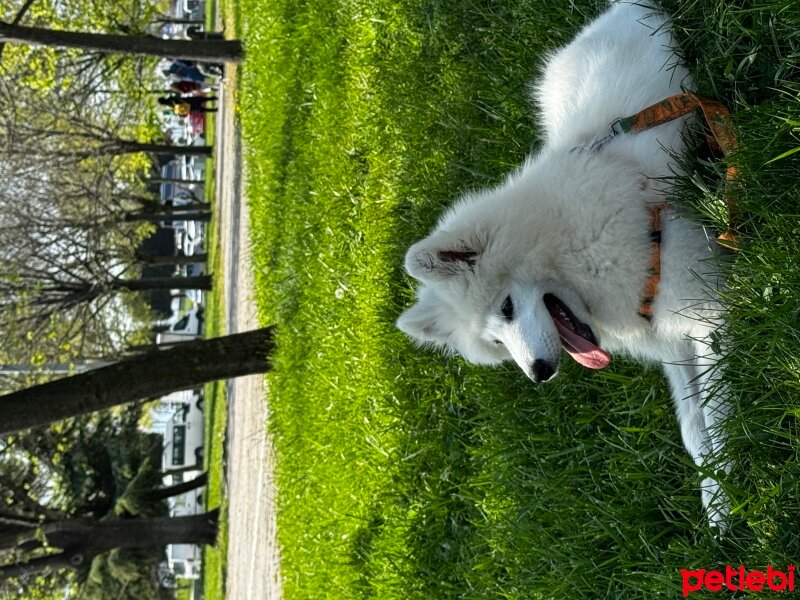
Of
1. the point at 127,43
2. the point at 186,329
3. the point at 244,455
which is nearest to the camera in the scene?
the point at 127,43

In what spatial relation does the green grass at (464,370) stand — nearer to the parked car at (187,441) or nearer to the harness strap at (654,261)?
the harness strap at (654,261)

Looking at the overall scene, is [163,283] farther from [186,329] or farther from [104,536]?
[186,329]

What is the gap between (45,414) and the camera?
7680 millimetres

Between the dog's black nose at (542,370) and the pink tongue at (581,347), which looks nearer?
the dog's black nose at (542,370)

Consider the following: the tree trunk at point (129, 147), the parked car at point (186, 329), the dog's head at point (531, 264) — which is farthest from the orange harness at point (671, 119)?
the parked car at point (186, 329)

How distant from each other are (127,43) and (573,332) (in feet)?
37.3

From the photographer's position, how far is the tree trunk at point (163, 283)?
21266mm

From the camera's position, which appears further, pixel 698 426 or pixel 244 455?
pixel 244 455

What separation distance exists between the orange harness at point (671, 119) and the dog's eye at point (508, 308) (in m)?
0.58

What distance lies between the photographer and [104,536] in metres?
18.5

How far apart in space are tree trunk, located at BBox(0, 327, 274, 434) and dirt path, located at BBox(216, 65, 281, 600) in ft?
3.84

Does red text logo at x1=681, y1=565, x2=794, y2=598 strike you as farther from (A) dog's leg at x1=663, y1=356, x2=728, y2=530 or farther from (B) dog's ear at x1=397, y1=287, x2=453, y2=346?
(B) dog's ear at x1=397, y1=287, x2=453, y2=346

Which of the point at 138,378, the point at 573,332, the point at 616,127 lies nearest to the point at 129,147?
the point at 138,378

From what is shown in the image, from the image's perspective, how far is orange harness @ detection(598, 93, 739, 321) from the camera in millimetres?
3162
